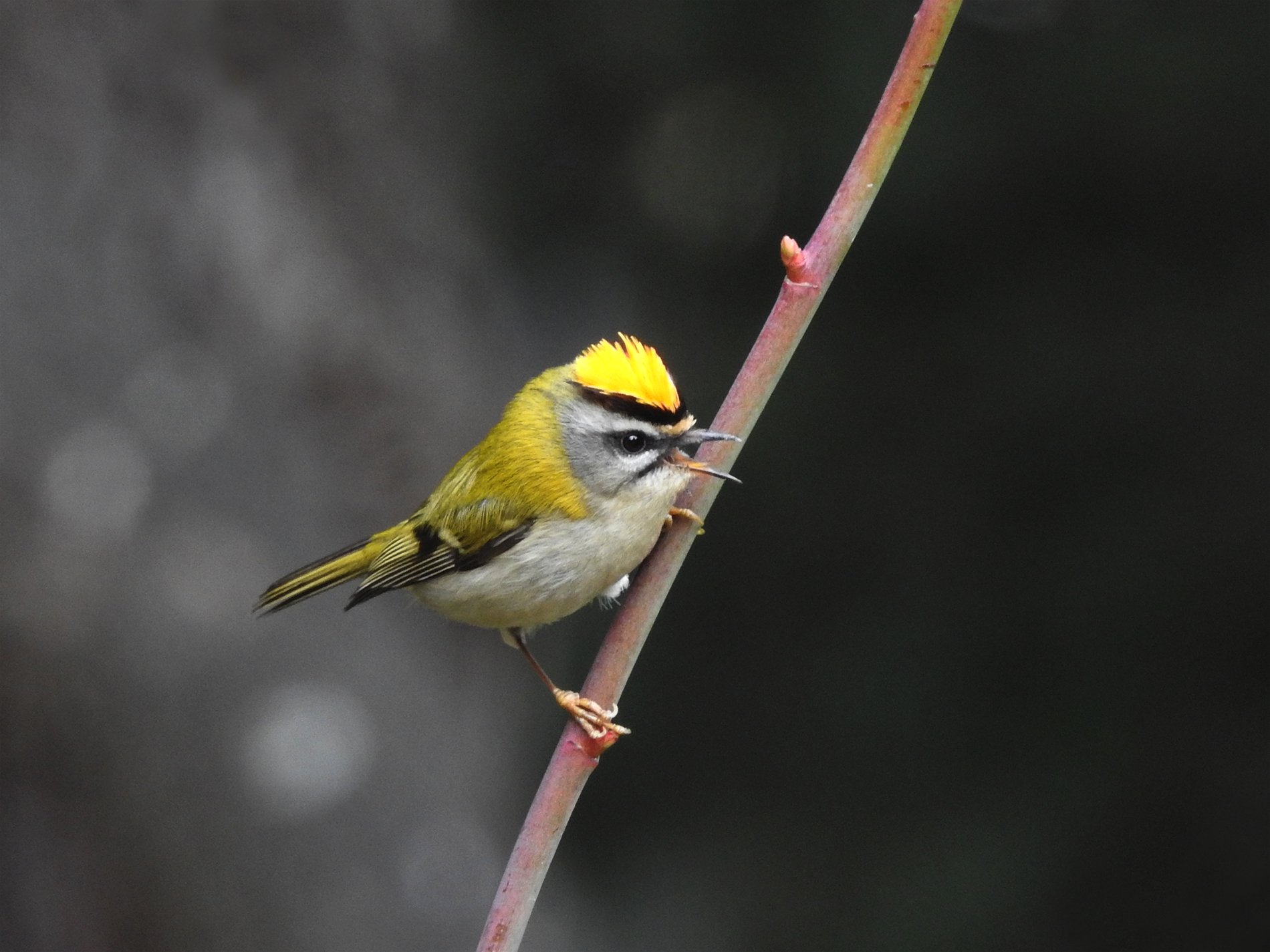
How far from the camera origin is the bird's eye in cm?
236

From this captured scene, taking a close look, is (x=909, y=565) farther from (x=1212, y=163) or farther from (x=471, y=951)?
(x=471, y=951)

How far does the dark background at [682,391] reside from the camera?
3.54 metres

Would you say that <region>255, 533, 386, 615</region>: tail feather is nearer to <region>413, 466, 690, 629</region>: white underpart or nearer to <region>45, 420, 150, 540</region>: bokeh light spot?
<region>413, 466, 690, 629</region>: white underpart

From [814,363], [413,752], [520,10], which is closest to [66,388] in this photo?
[413,752]

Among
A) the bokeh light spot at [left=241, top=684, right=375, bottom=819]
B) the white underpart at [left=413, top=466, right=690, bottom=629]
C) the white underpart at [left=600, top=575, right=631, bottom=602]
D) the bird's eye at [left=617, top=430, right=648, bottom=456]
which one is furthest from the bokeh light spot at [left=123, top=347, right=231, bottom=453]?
the bird's eye at [left=617, top=430, right=648, bottom=456]

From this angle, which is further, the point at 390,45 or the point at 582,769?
the point at 390,45

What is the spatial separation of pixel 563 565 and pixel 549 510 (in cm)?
14

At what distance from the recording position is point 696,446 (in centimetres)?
259

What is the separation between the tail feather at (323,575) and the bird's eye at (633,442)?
0.85m

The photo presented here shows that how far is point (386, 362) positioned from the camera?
13.0 ft

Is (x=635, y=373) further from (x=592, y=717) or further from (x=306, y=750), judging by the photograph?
(x=306, y=750)

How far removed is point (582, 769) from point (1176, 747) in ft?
8.56

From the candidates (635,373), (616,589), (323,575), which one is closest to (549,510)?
(616,589)

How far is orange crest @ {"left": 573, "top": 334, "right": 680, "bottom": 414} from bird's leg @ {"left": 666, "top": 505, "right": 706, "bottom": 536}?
0.24 meters
